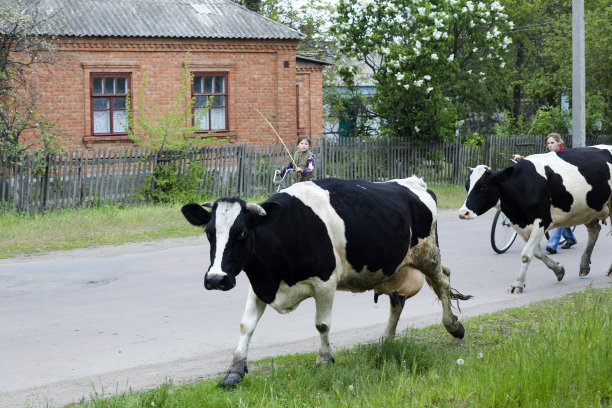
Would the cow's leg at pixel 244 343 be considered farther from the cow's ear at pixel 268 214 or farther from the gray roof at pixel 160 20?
the gray roof at pixel 160 20

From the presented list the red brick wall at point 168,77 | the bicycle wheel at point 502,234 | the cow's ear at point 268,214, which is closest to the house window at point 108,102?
the red brick wall at point 168,77

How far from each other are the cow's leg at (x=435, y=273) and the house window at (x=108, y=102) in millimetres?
19484

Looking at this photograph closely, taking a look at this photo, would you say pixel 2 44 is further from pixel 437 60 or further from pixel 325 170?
pixel 437 60

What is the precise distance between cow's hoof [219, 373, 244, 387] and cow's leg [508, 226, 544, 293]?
5438 mm

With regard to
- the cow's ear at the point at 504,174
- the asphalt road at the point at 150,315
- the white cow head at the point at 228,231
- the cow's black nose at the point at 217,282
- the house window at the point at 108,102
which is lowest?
the asphalt road at the point at 150,315

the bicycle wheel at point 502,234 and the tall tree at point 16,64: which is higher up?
the tall tree at point 16,64

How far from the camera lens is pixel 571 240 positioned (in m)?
14.3

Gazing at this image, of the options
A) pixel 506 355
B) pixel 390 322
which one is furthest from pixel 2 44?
pixel 506 355

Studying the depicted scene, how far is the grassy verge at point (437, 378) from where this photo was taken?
17.5 feet

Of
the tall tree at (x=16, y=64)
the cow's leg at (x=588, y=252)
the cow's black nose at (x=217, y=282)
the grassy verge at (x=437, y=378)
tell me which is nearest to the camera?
the grassy verge at (x=437, y=378)

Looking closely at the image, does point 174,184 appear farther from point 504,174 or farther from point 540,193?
point 540,193

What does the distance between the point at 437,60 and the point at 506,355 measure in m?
18.6

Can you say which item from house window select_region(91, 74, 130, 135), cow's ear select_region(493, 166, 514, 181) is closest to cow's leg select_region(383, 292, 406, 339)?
→ cow's ear select_region(493, 166, 514, 181)

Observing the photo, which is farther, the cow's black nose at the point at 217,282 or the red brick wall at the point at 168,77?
the red brick wall at the point at 168,77
